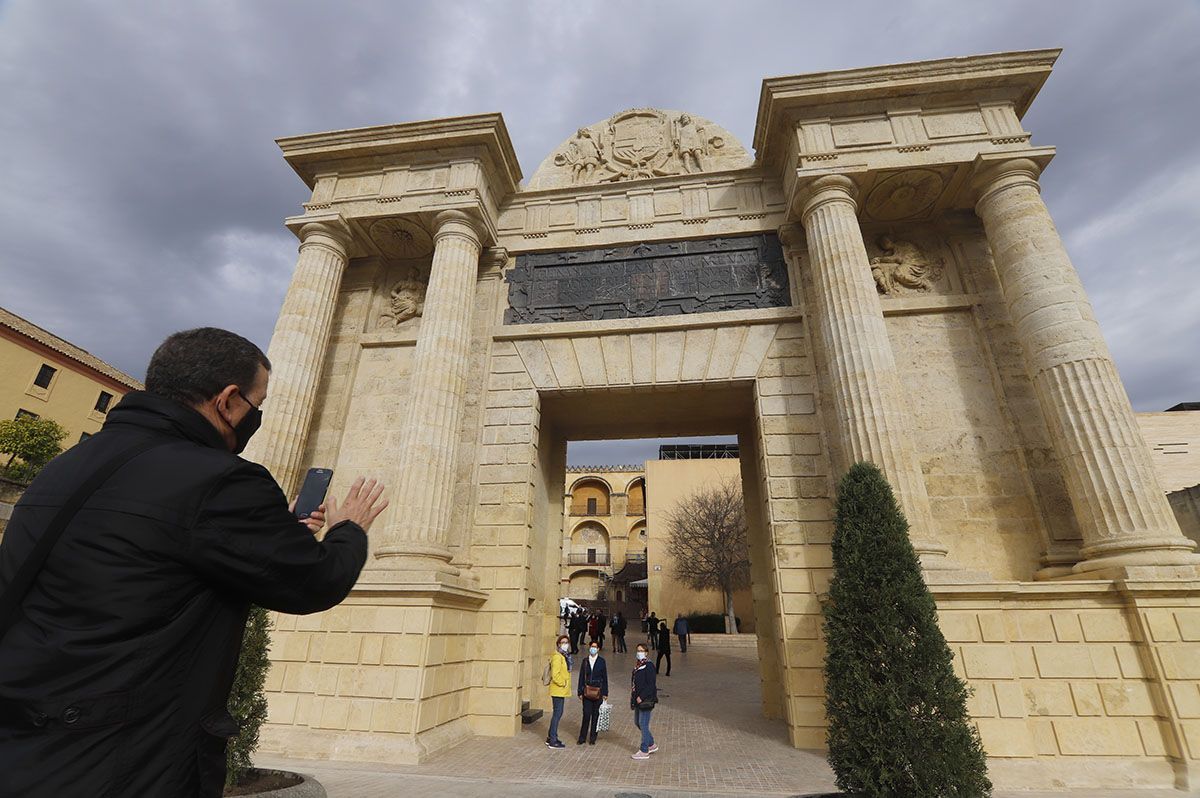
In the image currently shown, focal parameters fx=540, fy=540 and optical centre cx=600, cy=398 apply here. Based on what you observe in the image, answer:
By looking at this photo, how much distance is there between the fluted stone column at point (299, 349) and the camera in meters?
9.69

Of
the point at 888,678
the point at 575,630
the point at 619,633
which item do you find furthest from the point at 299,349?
the point at 619,633

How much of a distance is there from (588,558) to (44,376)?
34.6 metres

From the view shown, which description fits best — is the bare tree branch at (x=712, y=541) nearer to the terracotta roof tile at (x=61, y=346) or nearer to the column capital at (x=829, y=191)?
the column capital at (x=829, y=191)

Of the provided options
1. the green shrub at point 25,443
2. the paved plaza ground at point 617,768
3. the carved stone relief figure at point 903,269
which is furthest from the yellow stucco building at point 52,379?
the carved stone relief figure at point 903,269

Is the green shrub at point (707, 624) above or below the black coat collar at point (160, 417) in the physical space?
below

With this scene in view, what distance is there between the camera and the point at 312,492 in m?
2.30

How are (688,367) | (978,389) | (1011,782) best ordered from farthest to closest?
(688,367), (978,389), (1011,782)

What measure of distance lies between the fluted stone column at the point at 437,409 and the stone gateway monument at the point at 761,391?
53 mm

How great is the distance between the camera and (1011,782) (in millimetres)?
6418

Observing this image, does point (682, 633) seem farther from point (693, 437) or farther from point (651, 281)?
point (651, 281)

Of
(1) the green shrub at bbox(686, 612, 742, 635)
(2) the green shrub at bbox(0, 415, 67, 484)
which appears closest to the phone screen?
(2) the green shrub at bbox(0, 415, 67, 484)

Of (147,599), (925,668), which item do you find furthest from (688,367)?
(147,599)

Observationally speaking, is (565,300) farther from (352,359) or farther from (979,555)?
(979,555)

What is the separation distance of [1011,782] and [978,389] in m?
6.01
